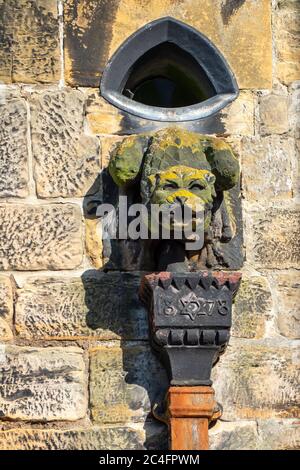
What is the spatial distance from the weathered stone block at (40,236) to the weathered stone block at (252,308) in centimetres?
64

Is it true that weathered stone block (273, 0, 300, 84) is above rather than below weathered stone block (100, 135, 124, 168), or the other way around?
above

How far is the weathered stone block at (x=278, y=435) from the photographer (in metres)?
Result: 5.12

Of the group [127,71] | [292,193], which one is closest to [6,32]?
[127,71]

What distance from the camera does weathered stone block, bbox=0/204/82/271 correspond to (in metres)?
5.20

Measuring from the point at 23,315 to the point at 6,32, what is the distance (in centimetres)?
113

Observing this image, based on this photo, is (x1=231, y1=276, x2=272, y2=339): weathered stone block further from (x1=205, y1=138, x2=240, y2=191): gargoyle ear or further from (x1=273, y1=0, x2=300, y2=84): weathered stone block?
(x1=273, y1=0, x2=300, y2=84): weathered stone block

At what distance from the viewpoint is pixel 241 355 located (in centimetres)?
519

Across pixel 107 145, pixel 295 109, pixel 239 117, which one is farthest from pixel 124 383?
pixel 295 109

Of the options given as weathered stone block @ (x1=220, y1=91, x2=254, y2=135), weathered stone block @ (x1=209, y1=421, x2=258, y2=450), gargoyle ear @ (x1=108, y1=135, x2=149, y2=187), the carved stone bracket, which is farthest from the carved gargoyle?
weathered stone block @ (x1=209, y1=421, x2=258, y2=450)

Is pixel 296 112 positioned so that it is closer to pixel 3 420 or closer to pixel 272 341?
pixel 272 341

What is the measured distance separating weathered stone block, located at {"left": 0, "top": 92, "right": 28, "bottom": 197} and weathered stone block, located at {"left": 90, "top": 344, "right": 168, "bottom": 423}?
2.33ft

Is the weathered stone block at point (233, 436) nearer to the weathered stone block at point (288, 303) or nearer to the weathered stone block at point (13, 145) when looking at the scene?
the weathered stone block at point (288, 303)

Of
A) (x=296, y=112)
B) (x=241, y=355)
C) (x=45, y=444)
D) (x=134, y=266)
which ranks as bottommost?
(x=45, y=444)

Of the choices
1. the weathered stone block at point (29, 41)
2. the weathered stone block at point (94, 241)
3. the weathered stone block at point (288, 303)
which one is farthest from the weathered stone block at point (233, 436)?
the weathered stone block at point (29, 41)
